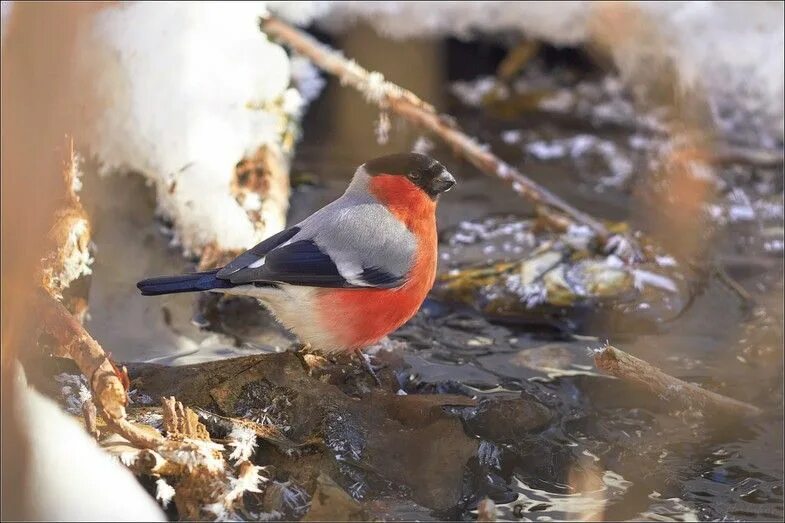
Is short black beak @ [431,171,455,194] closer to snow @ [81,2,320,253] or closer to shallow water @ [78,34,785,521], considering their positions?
shallow water @ [78,34,785,521]

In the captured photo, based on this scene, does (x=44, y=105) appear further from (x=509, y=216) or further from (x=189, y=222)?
(x=509, y=216)

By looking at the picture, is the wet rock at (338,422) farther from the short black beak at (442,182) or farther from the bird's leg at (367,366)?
the short black beak at (442,182)

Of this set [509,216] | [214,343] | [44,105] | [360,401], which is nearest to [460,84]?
Result: [509,216]

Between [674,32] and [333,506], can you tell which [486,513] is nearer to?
[333,506]

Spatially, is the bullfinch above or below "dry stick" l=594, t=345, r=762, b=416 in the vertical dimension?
above

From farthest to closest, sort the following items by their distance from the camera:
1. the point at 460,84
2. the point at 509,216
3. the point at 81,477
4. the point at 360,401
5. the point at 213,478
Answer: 1. the point at 460,84
2. the point at 509,216
3. the point at 360,401
4. the point at 213,478
5. the point at 81,477

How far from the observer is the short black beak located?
9.86 ft

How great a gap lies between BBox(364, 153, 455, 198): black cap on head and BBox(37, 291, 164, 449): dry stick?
1036 mm

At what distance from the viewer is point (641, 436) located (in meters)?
2.88

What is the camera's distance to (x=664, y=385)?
274 cm

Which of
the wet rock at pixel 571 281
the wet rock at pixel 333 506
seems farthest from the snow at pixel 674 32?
the wet rock at pixel 333 506

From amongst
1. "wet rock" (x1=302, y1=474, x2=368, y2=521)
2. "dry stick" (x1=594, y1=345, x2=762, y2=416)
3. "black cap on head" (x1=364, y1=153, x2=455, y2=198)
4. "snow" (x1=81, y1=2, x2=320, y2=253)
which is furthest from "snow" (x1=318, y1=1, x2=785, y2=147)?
"wet rock" (x1=302, y1=474, x2=368, y2=521)

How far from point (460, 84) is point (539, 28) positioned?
73 centimetres

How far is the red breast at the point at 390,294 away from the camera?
2820mm
